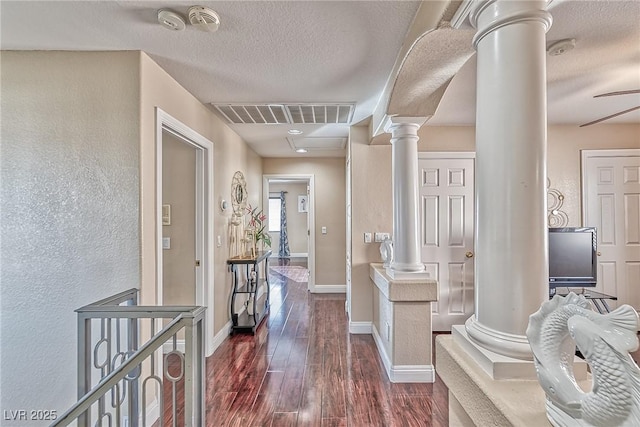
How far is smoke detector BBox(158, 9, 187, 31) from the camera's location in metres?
1.67

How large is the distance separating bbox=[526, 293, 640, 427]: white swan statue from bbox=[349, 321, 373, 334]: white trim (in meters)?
3.08

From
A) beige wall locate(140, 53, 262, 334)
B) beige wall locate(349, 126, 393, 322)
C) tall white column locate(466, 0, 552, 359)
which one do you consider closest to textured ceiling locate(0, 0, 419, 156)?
beige wall locate(140, 53, 262, 334)

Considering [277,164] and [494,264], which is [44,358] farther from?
[277,164]

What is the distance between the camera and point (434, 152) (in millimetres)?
3734

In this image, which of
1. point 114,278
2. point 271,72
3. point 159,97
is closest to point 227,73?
point 271,72

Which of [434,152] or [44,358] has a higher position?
[434,152]

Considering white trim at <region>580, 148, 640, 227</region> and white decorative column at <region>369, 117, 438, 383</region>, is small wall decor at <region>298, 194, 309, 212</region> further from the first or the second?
white trim at <region>580, 148, 640, 227</region>

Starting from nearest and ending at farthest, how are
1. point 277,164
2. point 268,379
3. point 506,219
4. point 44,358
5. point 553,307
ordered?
point 553,307 < point 506,219 < point 44,358 < point 268,379 < point 277,164

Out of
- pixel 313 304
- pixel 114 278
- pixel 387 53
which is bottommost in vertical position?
pixel 313 304

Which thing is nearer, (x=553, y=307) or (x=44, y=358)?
(x=553, y=307)

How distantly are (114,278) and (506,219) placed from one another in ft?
7.42

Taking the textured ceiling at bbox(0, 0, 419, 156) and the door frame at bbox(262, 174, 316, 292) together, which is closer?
the textured ceiling at bbox(0, 0, 419, 156)

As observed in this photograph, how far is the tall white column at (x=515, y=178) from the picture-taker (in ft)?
3.23

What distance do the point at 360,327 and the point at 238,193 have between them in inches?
91.9
